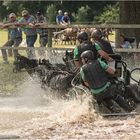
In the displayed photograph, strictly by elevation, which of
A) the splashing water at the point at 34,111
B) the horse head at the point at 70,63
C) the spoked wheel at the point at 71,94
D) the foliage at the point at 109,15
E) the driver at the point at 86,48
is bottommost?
the foliage at the point at 109,15

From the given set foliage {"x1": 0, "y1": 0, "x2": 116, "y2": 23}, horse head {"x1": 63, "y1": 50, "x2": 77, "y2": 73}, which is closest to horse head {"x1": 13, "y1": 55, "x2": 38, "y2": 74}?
horse head {"x1": 63, "y1": 50, "x2": 77, "y2": 73}

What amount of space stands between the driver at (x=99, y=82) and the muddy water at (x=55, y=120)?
27 cm

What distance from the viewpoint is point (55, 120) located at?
9.58m

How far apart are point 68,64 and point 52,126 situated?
9.96 ft

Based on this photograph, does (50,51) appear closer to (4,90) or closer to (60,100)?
(4,90)

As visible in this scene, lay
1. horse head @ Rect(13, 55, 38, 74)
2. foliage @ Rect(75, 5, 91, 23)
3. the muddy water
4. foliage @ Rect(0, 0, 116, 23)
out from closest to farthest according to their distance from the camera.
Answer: the muddy water < horse head @ Rect(13, 55, 38, 74) < foliage @ Rect(0, 0, 116, 23) < foliage @ Rect(75, 5, 91, 23)

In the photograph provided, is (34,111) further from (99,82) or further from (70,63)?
(99,82)

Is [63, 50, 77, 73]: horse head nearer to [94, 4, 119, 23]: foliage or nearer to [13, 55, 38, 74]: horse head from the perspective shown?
[13, 55, 38, 74]: horse head

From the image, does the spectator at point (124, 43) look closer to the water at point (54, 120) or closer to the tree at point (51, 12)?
the water at point (54, 120)

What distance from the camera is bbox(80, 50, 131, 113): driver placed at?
375 inches

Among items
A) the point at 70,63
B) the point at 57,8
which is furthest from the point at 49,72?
the point at 57,8

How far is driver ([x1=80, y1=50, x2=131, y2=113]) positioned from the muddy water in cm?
27

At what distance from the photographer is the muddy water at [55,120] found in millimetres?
8039

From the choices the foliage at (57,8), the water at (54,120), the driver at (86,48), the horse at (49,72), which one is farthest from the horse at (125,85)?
the foliage at (57,8)
